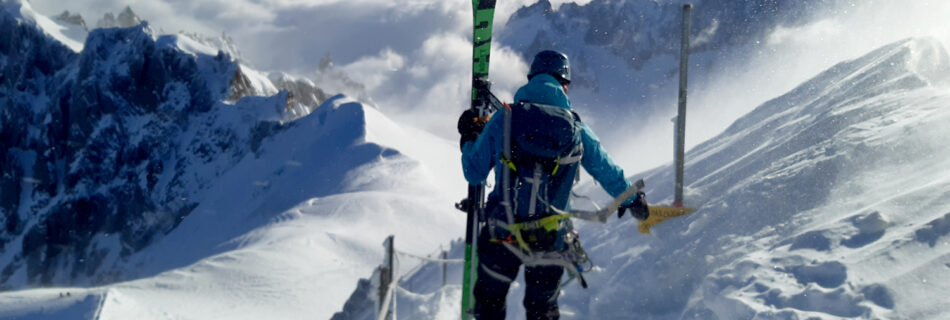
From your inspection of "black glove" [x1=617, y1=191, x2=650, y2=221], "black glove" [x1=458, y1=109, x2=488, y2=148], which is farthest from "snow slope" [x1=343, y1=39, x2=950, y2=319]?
"black glove" [x1=458, y1=109, x2=488, y2=148]

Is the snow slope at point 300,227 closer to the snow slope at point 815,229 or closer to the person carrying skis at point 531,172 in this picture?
the snow slope at point 815,229

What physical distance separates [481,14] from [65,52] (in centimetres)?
20033

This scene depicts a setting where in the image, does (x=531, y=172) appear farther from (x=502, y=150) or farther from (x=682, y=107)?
(x=682, y=107)

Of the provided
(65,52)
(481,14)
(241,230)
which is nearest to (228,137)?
(241,230)

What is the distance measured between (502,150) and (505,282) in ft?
3.56

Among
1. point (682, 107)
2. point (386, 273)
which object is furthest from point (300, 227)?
A: point (682, 107)

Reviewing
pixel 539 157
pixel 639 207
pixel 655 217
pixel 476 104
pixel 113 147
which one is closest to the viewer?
pixel 539 157

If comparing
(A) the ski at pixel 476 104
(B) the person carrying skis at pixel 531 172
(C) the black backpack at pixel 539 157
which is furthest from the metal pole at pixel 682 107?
(C) the black backpack at pixel 539 157

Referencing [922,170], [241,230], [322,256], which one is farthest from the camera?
[241,230]

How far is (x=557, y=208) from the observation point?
3834mm

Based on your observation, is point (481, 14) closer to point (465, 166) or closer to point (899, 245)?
point (465, 166)

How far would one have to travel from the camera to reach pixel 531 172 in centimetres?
365

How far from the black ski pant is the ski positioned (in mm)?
351

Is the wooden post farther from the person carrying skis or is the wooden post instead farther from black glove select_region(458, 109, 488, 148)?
black glove select_region(458, 109, 488, 148)
